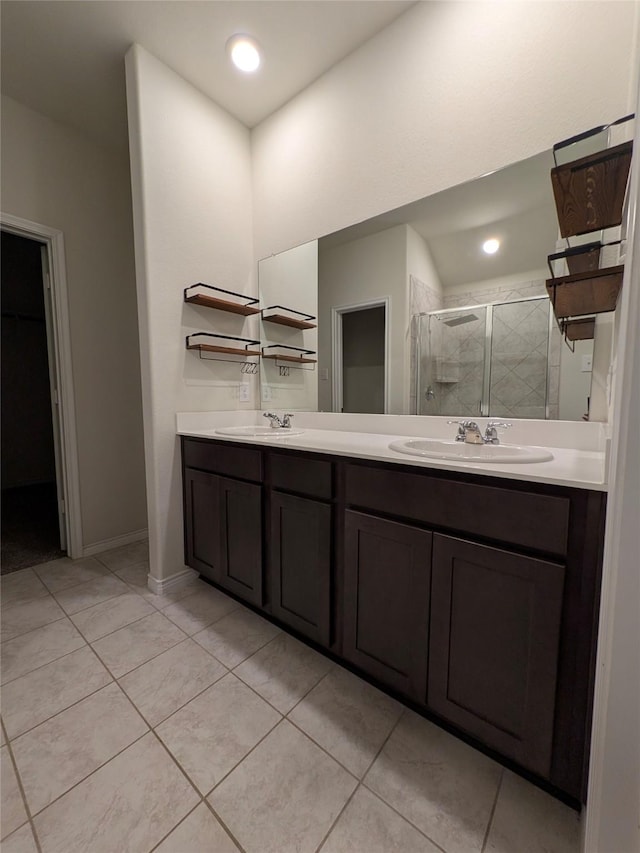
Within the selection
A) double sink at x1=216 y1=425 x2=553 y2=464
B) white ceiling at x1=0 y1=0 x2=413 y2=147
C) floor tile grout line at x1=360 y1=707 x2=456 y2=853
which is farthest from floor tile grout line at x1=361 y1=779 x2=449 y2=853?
white ceiling at x1=0 y1=0 x2=413 y2=147

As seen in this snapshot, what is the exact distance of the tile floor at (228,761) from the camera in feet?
2.73

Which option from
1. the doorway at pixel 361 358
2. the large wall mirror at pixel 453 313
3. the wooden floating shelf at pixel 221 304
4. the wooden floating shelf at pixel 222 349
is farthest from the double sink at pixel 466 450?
the wooden floating shelf at pixel 221 304

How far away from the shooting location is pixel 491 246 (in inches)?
55.0

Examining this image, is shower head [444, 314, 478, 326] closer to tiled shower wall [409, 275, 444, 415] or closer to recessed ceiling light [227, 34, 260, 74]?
tiled shower wall [409, 275, 444, 415]

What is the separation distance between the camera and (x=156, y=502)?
1.86 metres

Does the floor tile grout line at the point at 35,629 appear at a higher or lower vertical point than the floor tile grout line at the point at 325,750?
lower

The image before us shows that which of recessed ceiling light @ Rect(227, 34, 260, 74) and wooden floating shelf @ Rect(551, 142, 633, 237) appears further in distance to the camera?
recessed ceiling light @ Rect(227, 34, 260, 74)

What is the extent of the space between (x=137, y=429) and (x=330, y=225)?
194 cm

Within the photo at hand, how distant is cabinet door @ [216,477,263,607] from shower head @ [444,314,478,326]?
110 centimetres

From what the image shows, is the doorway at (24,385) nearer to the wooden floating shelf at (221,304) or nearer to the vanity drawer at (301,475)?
the wooden floating shelf at (221,304)

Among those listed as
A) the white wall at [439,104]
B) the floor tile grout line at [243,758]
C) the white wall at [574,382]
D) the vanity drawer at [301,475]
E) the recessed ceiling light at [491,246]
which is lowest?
the floor tile grout line at [243,758]

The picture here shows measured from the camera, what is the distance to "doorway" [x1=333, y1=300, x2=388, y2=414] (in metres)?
1.73

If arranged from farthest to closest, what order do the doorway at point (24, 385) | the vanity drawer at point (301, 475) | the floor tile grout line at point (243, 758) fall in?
the doorway at point (24, 385), the vanity drawer at point (301, 475), the floor tile grout line at point (243, 758)

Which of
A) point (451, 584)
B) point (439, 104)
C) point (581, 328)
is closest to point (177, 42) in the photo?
point (439, 104)
